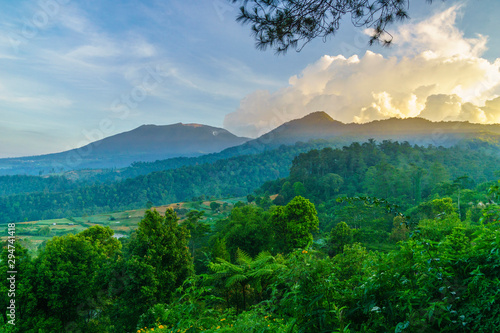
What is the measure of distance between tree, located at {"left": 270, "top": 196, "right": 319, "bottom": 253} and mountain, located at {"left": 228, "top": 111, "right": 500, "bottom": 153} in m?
77.8

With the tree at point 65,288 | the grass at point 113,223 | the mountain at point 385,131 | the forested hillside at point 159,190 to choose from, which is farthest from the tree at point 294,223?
the mountain at point 385,131

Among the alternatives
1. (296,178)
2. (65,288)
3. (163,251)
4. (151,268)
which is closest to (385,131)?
(296,178)

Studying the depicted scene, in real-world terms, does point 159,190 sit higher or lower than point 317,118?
lower

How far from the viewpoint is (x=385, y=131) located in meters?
103

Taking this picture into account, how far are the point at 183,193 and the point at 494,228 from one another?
8697cm

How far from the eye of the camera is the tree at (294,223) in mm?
15680

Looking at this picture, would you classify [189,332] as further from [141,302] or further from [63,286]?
[63,286]

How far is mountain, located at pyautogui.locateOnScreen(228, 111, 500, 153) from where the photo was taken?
85.4 m

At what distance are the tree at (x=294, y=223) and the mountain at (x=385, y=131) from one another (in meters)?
77.8

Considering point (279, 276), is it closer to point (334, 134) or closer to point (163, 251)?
point (163, 251)

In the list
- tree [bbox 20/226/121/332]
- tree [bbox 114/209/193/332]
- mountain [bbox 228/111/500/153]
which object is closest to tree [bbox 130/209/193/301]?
tree [bbox 114/209/193/332]

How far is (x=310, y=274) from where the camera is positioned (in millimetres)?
1905

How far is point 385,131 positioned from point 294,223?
3938 inches

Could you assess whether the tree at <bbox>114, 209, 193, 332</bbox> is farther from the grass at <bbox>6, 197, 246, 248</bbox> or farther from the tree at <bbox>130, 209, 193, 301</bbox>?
the grass at <bbox>6, 197, 246, 248</bbox>
